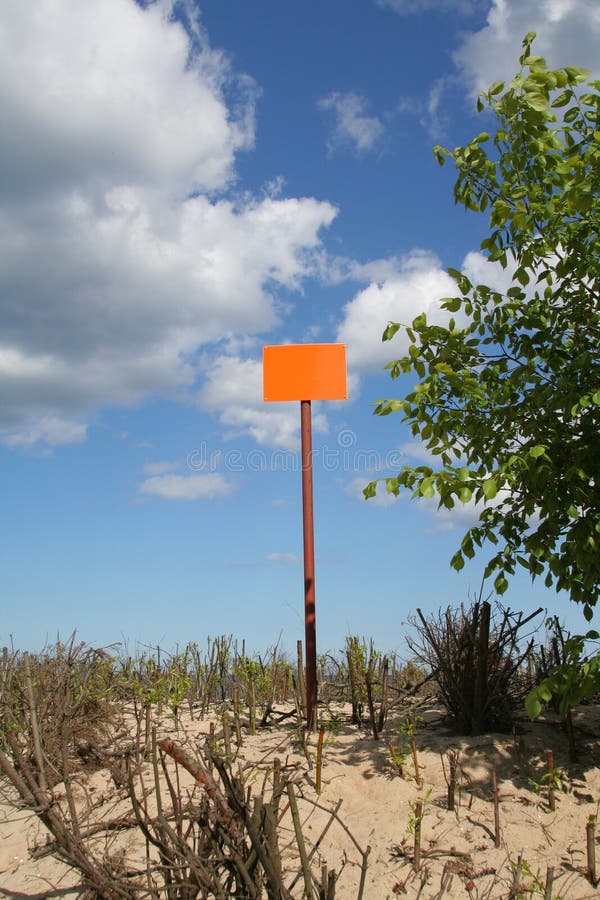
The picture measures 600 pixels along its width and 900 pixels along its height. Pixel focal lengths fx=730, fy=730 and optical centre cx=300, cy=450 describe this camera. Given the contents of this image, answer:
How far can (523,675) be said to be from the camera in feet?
19.1

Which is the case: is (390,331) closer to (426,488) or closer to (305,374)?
(426,488)

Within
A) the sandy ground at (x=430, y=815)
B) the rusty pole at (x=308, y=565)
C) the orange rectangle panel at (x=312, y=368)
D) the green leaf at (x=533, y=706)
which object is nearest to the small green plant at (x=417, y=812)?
the sandy ground at (x=430, y=815)

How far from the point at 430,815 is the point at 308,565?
7.75ft

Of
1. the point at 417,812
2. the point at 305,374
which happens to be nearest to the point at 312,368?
the point at 305,374

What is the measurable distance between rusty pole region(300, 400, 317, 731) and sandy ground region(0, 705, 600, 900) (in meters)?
0.32

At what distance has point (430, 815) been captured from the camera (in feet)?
13.9

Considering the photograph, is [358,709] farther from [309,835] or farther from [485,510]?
[485,510]

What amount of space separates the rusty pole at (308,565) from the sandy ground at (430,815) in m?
0.32

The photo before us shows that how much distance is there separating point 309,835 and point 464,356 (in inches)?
120

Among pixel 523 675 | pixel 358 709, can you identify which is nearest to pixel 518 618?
pixel 523 675

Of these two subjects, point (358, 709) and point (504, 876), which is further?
point (358, 709)

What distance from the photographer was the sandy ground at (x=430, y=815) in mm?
3672

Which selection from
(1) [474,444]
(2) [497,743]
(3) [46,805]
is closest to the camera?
(3) [46,805]

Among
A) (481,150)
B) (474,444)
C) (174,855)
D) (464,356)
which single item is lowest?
(174,855)
